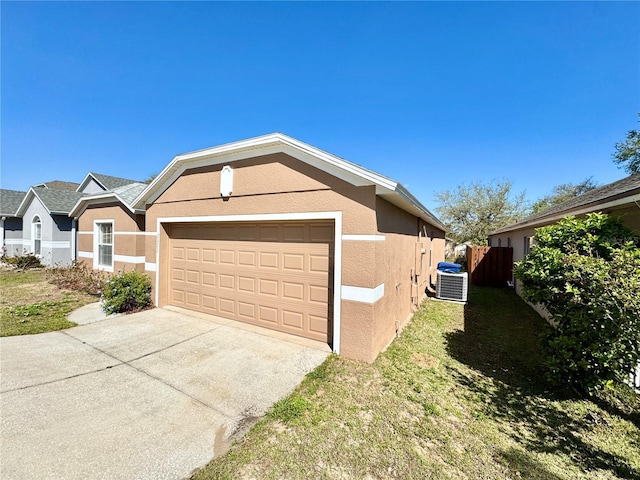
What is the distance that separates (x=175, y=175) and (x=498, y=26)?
30.2 feet

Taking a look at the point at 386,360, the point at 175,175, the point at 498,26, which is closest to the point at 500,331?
the point at 386,360

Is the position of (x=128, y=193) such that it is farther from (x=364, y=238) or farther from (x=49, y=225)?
(x=364, y=238)

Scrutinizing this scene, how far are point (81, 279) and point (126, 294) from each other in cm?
513

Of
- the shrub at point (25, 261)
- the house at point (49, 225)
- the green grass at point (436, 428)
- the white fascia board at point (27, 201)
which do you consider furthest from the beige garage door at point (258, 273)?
the shrub at point (25, 261)

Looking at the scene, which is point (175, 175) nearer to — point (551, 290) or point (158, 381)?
point (158, 381)

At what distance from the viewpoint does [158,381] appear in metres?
3.67

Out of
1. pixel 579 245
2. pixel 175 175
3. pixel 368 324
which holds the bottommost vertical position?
pixel 368 324

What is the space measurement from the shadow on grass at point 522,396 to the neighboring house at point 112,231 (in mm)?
10008

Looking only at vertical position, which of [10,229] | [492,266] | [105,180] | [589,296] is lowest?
[492,266]

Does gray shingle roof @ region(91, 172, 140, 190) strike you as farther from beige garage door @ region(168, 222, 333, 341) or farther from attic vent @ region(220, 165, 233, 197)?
attic vent @ region(220, 165, 233, 197)

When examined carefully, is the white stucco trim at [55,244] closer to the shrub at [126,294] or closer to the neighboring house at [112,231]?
the neighboring house at [112,231]

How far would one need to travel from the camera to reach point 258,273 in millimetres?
5816

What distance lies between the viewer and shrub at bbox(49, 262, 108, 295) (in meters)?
9.19

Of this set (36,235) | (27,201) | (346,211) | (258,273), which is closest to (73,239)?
(36,235)
